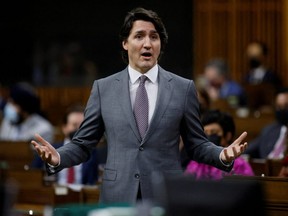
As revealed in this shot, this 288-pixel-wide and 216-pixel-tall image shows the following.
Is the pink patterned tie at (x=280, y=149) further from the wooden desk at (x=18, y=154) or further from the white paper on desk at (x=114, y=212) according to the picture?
the white paper on desk at (x=114, y=212)

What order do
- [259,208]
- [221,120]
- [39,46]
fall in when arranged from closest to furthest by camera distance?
[259,208] → [221,120] → [39,46]

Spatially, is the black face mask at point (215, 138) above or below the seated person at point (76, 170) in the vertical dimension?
above

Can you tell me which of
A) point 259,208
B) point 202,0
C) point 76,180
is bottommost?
point 76,180

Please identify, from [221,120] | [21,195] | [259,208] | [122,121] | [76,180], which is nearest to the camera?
[259,208]

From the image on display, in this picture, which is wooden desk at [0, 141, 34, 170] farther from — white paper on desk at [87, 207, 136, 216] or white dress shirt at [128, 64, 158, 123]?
white paper on desk at [87, 207, 136, 216]

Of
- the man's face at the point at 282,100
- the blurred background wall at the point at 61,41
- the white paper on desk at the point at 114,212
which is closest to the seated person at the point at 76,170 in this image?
the man's face at the point at 282,100

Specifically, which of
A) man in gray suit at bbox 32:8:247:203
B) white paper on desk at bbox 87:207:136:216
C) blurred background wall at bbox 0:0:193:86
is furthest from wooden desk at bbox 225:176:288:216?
blurred background wall at bbox 0:0:193:86

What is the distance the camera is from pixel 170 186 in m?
3.37

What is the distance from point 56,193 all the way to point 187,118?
2.04m

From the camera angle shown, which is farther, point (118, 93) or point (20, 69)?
point (20, 69)

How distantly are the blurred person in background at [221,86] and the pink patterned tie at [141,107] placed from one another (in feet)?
27.8

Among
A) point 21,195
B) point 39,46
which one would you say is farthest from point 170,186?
point 39,46

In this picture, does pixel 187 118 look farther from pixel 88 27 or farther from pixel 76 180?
pixel 88 27

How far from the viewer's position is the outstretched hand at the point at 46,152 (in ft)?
16.4
